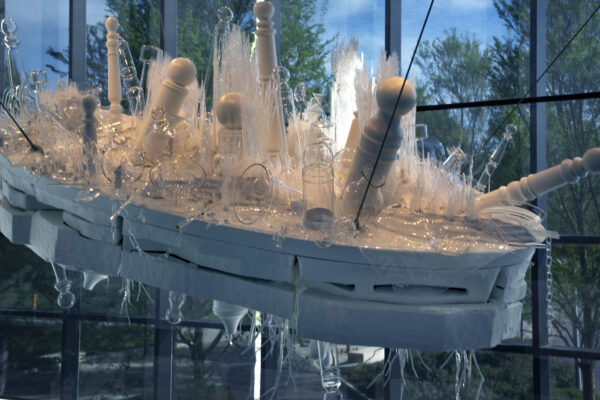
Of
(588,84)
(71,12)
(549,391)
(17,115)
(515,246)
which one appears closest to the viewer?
(515,246)

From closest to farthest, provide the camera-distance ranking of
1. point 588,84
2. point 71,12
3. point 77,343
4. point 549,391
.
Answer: point 549,391, point 77,343, point 588,84, point 71,12

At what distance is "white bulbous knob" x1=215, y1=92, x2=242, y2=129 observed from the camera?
1299 mm

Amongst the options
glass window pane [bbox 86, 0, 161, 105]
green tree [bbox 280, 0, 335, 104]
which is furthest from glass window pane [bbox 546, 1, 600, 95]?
glass window pane [bbox 86, 0, 161, 105]

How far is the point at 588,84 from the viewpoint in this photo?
13.5ft

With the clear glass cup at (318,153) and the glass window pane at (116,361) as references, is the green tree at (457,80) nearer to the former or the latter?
the glass window pane at (116,361)

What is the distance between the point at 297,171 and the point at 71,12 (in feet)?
12.8

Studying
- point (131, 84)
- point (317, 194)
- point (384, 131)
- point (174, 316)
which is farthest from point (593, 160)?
point (131, 84)

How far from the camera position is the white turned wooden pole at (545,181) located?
96 cm

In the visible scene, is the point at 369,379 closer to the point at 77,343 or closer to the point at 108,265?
the point at 108,265

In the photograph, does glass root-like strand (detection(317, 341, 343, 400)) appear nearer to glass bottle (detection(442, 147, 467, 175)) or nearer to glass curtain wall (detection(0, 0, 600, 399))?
glass curtain wall (detection(0, 0, 600, 399))

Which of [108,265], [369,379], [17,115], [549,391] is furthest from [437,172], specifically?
[17,115]

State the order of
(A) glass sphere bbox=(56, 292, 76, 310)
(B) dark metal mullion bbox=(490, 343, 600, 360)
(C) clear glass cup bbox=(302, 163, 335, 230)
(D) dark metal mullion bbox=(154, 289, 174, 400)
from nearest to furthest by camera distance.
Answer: (C) clear glass cup bbox=(302, 163, 335, 230)
(D) dark metal mullion bbox=(154, 289, 174, 400)
(B) dark metal mullion bbox=(490, 343, 600, 360)
(A) glass sphere bbox=(56, 292, 76, 310)

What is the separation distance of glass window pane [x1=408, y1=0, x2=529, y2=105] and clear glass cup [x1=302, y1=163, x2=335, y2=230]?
3405 mm

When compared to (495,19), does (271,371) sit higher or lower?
lower
